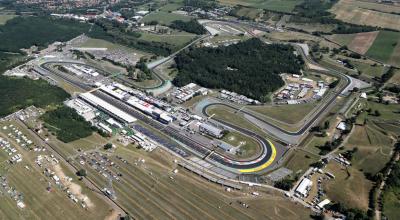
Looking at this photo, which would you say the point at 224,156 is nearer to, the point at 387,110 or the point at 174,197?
the point at 174,197

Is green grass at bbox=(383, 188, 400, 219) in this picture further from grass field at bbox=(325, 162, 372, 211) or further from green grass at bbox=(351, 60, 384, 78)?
green grass at bbox=(351, 60, 384, 78)

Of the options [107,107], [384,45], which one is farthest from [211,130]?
[384,45]

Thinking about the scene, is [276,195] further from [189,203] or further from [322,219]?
[189,203]

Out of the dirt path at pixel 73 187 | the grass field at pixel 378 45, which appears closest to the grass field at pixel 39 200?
the dirt path at pixel 73 187

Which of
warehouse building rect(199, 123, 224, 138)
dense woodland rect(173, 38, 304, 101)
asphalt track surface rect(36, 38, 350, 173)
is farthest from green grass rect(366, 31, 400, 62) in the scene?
warehouse building rect(199, 123, 224, 138)

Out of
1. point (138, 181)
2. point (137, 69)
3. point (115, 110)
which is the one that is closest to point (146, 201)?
point (138, 181)

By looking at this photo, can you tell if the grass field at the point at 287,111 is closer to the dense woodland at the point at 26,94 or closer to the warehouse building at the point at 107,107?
the warehouse building at the point at 107,107
